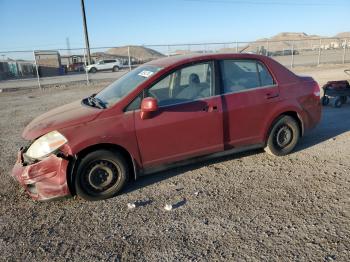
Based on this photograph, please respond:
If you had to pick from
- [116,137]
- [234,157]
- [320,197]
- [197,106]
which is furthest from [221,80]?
[320,197]

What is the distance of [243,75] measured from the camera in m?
4.72

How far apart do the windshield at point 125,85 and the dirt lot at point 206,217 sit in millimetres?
1221

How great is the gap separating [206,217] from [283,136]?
228cm

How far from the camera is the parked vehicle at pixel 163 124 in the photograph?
3.80 metres

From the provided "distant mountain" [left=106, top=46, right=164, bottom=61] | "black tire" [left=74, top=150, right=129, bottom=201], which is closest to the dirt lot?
"black tire" [left=74, top=150, right=129, bottom=201]

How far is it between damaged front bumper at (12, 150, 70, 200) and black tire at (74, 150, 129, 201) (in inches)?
6.7

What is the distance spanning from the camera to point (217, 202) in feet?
12.5

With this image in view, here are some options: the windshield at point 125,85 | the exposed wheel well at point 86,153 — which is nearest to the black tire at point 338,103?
the windshield at point 125,85

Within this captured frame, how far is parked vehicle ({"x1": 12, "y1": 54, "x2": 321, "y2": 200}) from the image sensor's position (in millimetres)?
3799

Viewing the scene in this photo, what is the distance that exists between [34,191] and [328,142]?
4813 mm

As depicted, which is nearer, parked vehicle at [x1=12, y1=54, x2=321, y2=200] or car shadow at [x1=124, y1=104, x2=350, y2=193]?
parked vehicle at [x1=12, y1=54, x2=321, y2=200]

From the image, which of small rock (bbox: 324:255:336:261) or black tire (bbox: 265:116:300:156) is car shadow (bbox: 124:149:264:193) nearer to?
black tire (bbox: 265:116:300:156)

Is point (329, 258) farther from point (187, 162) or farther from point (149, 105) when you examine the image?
point (149, 105)

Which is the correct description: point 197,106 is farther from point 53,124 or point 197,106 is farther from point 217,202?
point 53,124
